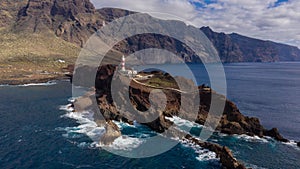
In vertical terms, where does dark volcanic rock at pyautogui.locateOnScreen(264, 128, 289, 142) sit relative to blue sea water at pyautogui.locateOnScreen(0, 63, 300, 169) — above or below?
above

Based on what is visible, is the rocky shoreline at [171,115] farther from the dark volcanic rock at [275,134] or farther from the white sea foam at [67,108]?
the white sea foam at [67,108]

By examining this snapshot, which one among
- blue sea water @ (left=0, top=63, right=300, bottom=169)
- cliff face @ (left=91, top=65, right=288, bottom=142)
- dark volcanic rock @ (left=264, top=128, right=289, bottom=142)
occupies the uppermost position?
cliff face @ (left=91, top=65, right=288, bottom=142)

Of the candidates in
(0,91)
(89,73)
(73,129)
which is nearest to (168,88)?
(73,129)

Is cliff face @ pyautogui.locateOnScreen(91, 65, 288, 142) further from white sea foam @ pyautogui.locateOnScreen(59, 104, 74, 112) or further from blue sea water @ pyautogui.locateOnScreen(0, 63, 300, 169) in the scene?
white sea foam @ pyautogui.locateOnScreen(59, 104, 74, 112)

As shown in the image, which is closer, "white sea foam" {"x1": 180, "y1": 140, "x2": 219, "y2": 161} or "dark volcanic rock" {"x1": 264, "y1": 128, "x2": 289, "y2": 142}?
"white sea foam" {"x1": 180, "y1": 140, "x2": 219, "y2": 161}

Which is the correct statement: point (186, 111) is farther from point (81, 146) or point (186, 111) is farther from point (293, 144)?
point (81, 146)

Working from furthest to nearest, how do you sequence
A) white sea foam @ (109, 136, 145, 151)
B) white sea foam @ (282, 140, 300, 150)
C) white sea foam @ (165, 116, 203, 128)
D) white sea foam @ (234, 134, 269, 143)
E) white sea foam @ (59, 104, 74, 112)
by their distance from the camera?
white sea foam @ (59, 104, 74, 112), white sea foam @ (165, 116, 203, 128), white sea foam @ (234, 134, 269, 143), white sea foam @ (282, 140, 300, 150), white sea foam @ (109, 136, 145, 151)

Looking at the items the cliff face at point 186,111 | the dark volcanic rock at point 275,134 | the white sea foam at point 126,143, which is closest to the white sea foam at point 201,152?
the cliff face at point 186,111

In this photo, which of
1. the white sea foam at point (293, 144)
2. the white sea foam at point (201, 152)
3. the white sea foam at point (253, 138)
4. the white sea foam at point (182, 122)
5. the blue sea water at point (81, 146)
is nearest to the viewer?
the blue sea water at point (81, 146)

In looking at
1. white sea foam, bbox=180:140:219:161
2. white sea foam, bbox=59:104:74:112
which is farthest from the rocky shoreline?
white sea foam, bbox=59:104:74:112

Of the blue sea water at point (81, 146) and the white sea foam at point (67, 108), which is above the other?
the white sea foam at point (67, 108)
